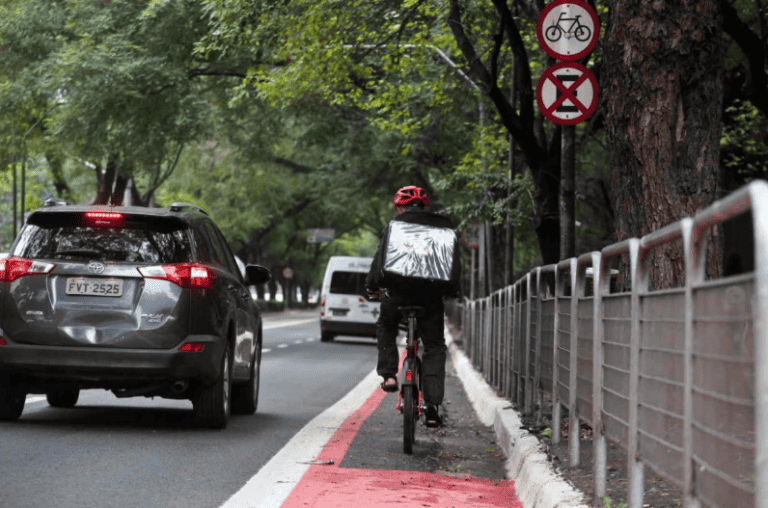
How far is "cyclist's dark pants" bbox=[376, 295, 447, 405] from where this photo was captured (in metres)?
8.54

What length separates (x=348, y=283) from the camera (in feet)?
107

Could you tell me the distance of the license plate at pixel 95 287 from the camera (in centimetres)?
855

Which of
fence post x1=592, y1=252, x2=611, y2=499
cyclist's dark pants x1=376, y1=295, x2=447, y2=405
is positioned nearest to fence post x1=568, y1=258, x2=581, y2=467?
fence post x1=592, y1=252, x2=611, y2=499

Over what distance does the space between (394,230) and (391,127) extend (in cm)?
1403

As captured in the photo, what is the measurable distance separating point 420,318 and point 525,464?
1.89 m

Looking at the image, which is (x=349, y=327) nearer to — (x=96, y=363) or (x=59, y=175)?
(x=59, y=175)

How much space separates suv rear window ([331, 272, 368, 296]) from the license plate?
23832 millimetres

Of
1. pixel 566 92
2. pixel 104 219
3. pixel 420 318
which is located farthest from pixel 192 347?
pixel 566 92

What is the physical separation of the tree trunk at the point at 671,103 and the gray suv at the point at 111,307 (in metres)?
3.21

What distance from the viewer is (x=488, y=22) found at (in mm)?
16938

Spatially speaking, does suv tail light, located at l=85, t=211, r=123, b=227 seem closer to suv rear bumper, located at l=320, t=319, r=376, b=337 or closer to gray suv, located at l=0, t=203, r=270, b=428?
gray suv, located at l=0, t=203, r=270, b=428

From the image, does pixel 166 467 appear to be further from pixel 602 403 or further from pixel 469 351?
pixel 469 351

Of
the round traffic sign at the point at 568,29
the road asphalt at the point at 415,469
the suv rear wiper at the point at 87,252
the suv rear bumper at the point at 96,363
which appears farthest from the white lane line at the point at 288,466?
the round traffic sign at the point at 568,29

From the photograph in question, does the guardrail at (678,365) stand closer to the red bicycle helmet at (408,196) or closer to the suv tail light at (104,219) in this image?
the red bicycle helmet at (408,196)
